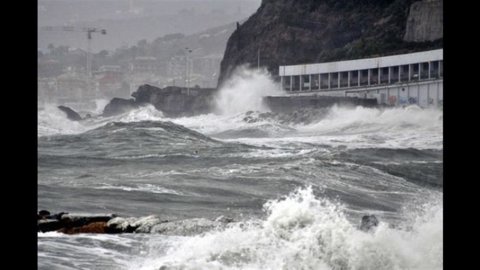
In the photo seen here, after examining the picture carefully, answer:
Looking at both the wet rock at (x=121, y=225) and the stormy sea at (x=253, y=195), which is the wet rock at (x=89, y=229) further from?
the stormy sea at (x=253, y=195)

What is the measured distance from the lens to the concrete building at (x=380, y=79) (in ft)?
149

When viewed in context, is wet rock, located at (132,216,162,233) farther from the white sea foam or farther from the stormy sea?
the white sea foam

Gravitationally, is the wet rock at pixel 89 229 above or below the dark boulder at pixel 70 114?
below

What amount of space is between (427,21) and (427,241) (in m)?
50.1

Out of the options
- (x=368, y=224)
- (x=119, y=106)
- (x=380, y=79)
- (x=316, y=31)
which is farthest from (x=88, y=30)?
(x=368, y=224)

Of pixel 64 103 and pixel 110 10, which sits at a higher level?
pixel 110 10

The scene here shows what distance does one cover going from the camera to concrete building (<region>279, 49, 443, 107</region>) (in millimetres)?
45409

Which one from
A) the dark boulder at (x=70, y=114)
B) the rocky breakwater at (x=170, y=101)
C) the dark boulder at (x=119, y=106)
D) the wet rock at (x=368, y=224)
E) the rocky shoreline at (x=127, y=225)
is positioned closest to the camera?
the wet rock at (x=368, y=224)

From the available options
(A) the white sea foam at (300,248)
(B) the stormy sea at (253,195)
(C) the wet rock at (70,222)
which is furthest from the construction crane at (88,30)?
(A) the white sea foam at (300,248)

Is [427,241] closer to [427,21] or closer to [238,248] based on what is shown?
[238,248]

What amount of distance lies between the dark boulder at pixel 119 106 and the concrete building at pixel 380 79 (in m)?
10.4
